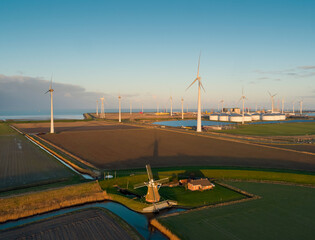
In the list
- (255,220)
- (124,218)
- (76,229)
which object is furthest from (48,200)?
(255,220)

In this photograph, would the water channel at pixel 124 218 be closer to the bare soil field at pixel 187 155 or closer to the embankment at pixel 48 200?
the embankment at pixel 48 200

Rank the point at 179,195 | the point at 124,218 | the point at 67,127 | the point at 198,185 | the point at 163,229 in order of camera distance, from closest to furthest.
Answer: the point at 163,229 < the point at 124,218 < the point at 179,195 < the point at 198,185 < the point at 67,127

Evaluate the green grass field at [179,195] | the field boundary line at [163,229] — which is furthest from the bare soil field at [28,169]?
the field boundary line at [163,229]

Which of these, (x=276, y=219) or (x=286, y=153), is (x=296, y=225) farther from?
(x=286, y=153)

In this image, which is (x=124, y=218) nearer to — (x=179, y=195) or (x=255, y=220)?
(x=179, y=195)

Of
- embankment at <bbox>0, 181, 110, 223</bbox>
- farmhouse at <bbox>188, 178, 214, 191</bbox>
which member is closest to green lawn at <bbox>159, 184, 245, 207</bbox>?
farmhouse at <bbox>188, 178, 214, 191</bbox>

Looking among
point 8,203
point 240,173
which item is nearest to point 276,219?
point 240,173

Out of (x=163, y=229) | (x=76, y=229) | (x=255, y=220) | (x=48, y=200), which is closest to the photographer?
(x=76, y=229)
